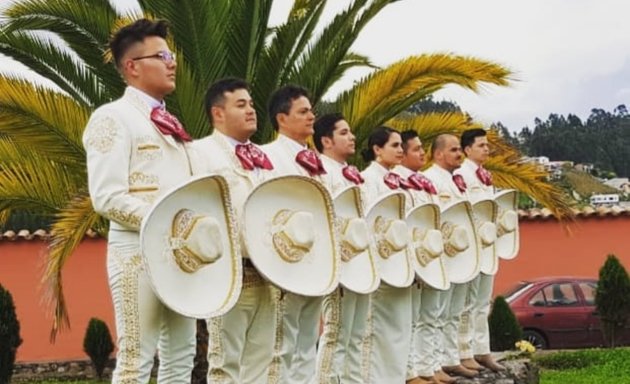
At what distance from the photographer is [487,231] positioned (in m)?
7.19

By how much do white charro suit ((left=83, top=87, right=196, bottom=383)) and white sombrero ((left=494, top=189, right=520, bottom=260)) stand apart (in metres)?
4.05

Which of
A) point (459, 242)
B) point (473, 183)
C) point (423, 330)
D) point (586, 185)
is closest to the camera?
point (459, 242)

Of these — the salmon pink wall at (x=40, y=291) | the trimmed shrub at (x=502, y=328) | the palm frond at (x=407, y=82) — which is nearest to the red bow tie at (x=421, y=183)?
the palm frond at (x=407, y=82)

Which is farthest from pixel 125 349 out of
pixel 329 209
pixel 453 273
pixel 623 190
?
pixel 623 190

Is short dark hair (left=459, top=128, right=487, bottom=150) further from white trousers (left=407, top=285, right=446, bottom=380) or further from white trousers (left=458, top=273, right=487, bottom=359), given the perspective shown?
white trousers (left=407, top=285, right=446, bottom=380)

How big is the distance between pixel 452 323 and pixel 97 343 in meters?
5.91

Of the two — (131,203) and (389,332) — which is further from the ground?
(131,203)

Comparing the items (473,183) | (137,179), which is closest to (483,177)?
(473,183)

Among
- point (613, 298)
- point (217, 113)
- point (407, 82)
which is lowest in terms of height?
point (613, 298)

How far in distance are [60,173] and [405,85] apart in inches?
117

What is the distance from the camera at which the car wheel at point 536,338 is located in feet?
42.6

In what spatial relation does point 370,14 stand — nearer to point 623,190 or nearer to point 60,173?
point 60,173

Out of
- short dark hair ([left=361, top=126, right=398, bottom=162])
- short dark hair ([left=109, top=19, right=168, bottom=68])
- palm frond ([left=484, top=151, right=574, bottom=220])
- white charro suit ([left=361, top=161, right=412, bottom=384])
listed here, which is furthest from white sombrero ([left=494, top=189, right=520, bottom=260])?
short dark hair ([left=109, top=19, right=168, bottom=68])

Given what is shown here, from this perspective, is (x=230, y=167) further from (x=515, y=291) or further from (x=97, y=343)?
(x=515, y=291)
